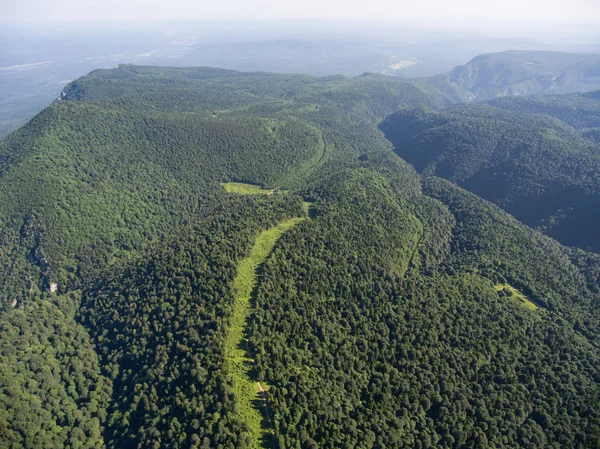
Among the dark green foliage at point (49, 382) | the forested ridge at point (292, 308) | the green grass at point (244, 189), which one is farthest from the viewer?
the green grass at point (244, 189)

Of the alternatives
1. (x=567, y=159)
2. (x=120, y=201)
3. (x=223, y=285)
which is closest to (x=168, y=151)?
(x=120, y=201)

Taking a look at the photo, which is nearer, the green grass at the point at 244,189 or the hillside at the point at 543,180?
the hillside at the point at 543,180

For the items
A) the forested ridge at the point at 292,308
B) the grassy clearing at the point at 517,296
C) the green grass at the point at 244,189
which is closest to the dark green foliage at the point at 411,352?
the forested ridge at the point at 292,308

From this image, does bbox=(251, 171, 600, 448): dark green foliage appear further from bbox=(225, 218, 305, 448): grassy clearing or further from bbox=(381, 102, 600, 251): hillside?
bbox=(381, 102, 600, 251): hillside

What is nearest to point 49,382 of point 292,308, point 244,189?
point 292,308

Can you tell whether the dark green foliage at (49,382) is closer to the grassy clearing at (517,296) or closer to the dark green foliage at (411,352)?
the dark green foliage at (411,352)

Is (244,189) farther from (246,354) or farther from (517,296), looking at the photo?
(517,296)
